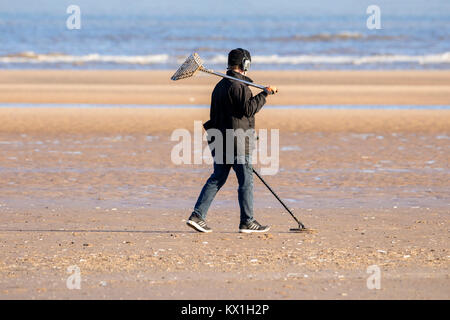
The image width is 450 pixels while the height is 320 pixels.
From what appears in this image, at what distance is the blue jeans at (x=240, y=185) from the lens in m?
8.12

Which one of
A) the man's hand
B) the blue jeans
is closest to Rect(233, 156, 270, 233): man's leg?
the blue jeans

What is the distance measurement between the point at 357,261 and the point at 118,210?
3.47m

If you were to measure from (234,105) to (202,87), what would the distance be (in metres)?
20.2

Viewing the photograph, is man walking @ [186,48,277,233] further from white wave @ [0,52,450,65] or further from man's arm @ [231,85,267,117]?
white wave @ [0,52,450,65]

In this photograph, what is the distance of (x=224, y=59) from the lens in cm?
4556

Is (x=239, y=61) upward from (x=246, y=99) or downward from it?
upward

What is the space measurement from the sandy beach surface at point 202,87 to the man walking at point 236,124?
15793 millimetres

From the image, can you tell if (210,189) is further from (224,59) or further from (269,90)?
(224,59)

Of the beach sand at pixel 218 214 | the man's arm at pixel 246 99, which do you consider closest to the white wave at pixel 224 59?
the beach sand at pixel 218 214

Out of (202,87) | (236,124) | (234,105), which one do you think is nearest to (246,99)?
(234,105)

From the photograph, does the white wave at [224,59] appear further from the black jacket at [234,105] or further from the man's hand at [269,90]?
the man's hand at [269,90]

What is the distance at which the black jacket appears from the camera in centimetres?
785
